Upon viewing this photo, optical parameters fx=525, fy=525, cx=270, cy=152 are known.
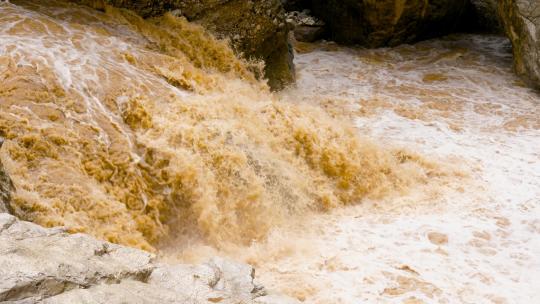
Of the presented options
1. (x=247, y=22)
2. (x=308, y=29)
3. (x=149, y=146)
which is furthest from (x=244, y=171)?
(x=308, y=29)

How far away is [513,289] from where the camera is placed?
3744mm

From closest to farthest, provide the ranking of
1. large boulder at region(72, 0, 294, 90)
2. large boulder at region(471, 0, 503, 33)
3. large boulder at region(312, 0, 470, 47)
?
1. large boulder at region(72, 0, 294, 90)
2. large boulder at region(312, 0, 470, 47)
3. large boulder at region(471, 0, 503, 33)

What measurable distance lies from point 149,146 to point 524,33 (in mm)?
6624

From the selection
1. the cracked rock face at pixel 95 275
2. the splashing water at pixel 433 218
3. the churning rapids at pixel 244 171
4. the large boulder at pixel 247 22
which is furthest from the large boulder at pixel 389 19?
the cracked rock face at pixel 95 275

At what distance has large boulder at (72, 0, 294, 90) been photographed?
266 inches

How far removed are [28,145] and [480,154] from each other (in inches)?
186

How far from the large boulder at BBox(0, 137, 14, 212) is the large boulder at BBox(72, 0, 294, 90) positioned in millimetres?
3624

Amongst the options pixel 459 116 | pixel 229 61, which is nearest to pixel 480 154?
pixel 459 116

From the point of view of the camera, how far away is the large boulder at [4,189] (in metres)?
2.95

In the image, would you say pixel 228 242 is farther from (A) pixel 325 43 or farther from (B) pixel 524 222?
(A) pixel 325 43

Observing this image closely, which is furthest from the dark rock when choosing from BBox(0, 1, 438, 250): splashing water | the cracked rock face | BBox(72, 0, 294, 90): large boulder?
the cracked rock face

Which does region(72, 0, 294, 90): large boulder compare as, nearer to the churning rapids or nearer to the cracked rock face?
the churning rapids

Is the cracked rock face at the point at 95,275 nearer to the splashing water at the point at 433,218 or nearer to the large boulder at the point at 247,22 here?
the splashing water at the point at 433,218

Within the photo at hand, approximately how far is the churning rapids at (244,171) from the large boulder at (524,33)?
1.92 m
